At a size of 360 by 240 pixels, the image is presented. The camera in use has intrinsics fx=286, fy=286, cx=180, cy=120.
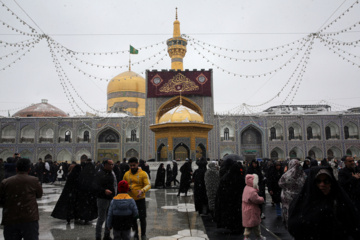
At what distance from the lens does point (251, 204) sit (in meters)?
3.47

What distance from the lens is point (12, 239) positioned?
2.61 meters

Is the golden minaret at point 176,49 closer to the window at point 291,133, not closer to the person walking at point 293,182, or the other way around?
the window at point 291,133

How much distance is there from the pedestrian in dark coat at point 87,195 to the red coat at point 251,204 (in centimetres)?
258

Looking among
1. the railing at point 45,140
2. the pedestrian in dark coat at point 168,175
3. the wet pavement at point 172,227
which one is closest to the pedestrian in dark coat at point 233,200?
the wet pavement at point 172,227

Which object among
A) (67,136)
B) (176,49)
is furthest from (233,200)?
(67,136)

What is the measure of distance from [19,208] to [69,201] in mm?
2488

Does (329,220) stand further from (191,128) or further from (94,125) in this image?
(94,125)

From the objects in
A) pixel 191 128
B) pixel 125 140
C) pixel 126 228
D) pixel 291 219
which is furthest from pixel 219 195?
pixel 125 140

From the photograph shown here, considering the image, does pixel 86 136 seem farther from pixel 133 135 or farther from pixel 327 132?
pixel 327 132

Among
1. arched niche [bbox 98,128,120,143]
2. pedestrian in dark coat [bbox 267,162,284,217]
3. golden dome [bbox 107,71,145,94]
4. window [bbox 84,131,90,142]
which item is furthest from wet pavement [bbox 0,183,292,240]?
golden dome [bbox 107,71,145,94]

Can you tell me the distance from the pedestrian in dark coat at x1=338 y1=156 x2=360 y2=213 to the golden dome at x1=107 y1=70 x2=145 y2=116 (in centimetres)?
2691

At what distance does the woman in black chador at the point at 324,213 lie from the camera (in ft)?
5.98

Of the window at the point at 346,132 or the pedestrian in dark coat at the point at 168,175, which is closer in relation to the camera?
the pedestrian in dark coat at the point at 168,175

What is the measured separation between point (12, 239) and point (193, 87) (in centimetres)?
2047
